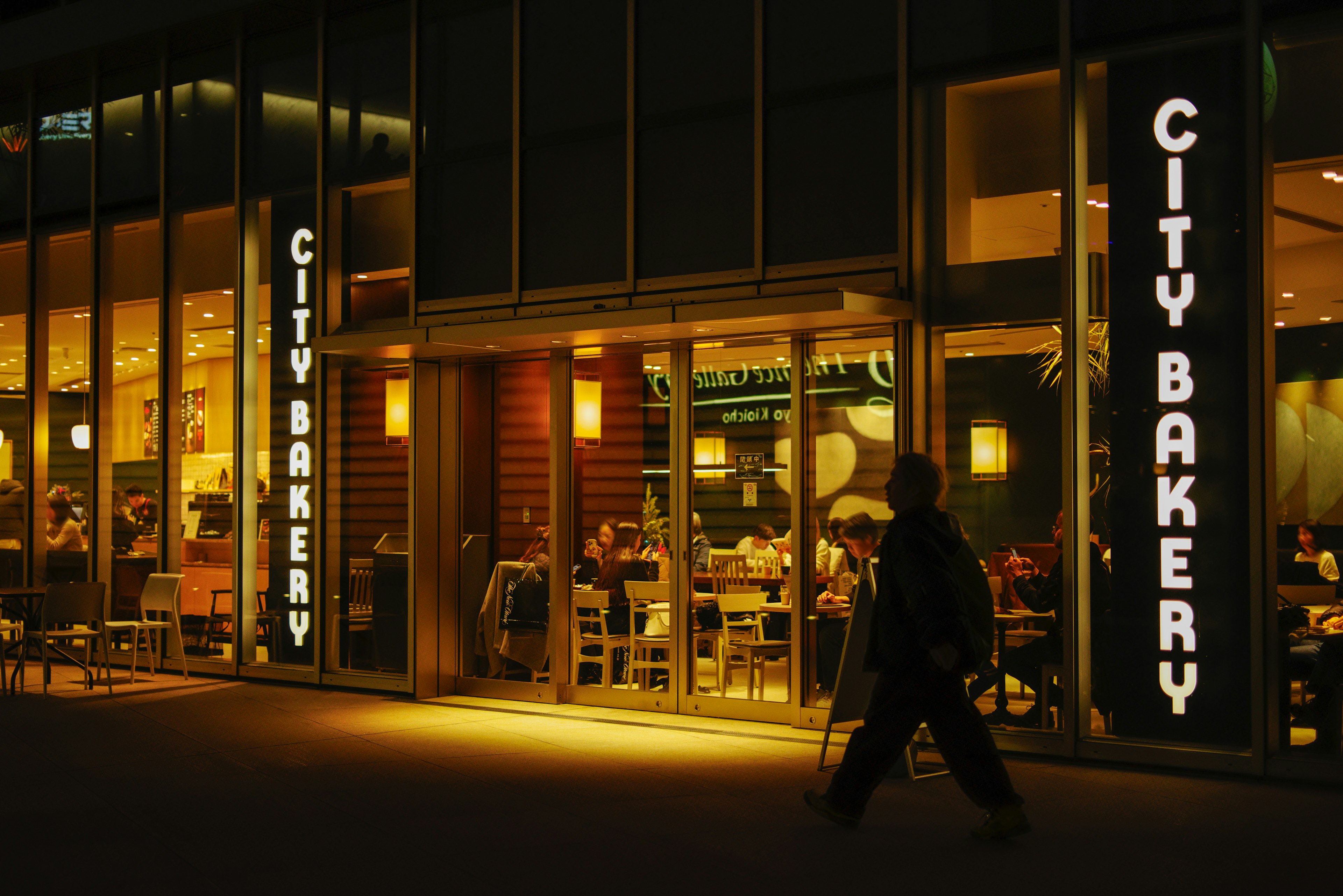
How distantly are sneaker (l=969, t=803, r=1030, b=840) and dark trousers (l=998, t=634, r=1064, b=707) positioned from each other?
6.78 feet

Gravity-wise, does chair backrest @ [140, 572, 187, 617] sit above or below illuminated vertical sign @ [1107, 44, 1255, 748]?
below

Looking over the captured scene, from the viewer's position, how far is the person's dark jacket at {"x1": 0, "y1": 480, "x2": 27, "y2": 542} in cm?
1281

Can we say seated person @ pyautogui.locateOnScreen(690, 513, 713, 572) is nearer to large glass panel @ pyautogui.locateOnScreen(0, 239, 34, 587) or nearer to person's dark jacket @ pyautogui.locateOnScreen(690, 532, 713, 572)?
person's dark jacket @ pyautogui.locateOnScreen(690, 532, 713, 572)

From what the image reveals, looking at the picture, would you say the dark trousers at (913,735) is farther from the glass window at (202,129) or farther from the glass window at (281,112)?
the glass window at (202,129)

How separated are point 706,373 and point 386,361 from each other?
9.34 ft

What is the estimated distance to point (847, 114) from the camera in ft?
25.9

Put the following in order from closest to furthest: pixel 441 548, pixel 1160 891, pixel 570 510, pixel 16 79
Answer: pixel 1160 891
pixel 570 510
pixel 441 548
pixel 16 79

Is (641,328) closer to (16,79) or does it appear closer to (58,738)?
(58,738)

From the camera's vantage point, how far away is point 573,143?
9070mm

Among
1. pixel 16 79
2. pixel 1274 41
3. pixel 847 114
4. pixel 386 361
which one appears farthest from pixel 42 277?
pixel 1274 41

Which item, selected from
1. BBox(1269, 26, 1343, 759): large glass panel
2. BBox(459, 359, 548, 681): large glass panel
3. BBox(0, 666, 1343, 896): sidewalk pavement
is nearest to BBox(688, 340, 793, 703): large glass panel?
BBox(0, 666, 1343, 896): sidewalk pavement

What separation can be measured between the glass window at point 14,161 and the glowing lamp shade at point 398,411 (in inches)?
208

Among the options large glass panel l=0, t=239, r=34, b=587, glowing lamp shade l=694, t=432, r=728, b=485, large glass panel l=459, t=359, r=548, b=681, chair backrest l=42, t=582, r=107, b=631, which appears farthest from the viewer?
large glass panel l=0, t=239, r=34, b=587

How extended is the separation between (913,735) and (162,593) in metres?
7.27
